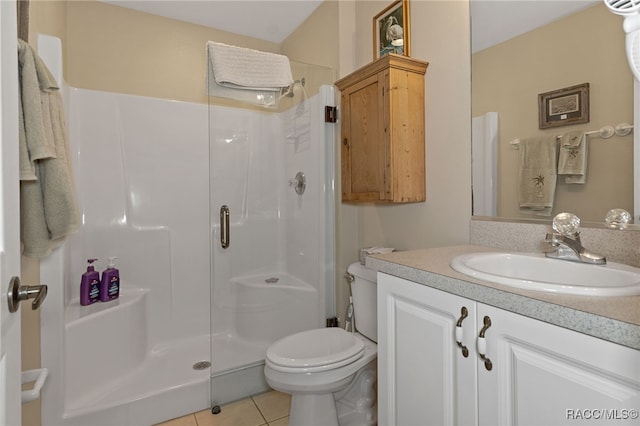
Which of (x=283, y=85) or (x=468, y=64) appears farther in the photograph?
(x=283, y=85)

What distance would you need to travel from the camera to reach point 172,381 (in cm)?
183

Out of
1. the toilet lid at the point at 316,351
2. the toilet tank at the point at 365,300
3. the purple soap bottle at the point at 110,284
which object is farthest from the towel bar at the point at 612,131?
the purple soap bottle at the point at 110,284

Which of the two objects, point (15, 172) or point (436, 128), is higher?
point (436, 128)

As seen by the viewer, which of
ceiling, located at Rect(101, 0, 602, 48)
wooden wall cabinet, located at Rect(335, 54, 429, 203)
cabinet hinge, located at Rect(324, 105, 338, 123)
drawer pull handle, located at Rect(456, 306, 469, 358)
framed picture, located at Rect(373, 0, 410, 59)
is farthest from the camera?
cabinet hinge, located at Rect(324, 105, 338, 123)

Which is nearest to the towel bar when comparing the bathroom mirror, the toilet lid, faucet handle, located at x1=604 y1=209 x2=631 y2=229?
the bathroom mirror

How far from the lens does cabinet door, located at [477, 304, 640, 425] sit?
0.61 meters

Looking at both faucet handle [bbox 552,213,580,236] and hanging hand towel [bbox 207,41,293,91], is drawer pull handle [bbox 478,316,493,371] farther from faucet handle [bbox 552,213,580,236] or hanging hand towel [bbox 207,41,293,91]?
hanging hand towel [bbox 207,41,293,91]

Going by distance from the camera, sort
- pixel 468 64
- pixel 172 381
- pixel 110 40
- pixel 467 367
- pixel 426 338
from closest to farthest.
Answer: pixel 467 367 < pixel 426 338 < pixel 468 64 < pixel 172 381 < pixel 110 40

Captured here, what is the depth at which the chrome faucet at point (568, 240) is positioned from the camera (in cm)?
101

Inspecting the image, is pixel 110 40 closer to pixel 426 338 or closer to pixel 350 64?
pixel 350 64

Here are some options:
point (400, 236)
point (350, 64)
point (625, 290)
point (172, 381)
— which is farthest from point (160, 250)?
point (625, 290)

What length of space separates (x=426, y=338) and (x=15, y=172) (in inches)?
43.1

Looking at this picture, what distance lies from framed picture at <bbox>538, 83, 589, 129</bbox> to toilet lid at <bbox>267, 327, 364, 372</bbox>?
46.7 inches

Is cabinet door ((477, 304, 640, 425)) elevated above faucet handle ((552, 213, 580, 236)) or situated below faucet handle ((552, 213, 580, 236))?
below
